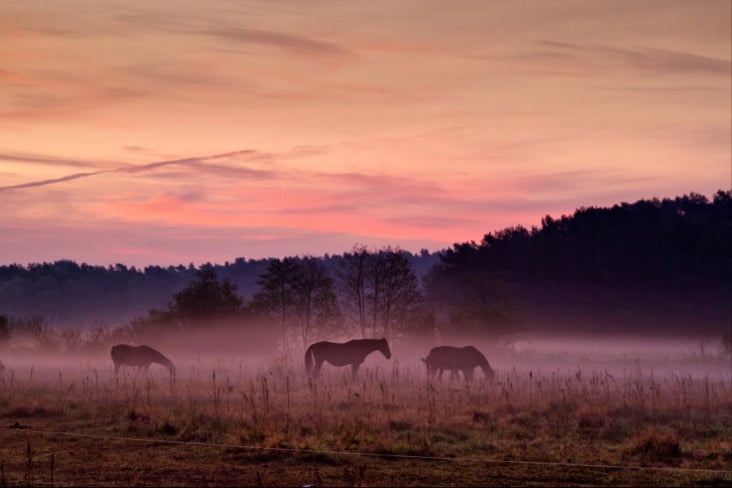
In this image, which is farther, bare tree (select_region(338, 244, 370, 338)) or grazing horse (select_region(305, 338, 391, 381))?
bare tree (select_region(338, 244, 370, 338))

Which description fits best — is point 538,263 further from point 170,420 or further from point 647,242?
point 170,420

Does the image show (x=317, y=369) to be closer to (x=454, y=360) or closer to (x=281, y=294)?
(x=454, y=360)

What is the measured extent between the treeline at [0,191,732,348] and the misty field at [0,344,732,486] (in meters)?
23.6

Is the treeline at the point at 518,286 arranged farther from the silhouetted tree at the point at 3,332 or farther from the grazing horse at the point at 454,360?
the grazing horse at the point at 454,360

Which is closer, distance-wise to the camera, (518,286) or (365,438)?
(365,438)

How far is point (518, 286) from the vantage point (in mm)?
77875

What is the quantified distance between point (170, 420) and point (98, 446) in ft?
8.49

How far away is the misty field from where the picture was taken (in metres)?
13.5

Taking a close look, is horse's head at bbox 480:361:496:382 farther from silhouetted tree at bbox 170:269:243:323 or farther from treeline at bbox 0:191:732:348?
silhouetted tree at bbox 170:269:243:323

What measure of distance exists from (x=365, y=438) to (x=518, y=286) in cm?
6303

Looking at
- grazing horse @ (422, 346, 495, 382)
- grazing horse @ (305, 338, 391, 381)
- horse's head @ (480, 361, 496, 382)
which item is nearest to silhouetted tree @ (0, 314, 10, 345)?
grazing horse @ (305, 338, 391, 381)

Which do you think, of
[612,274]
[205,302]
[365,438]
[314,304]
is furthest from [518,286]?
[365,438]

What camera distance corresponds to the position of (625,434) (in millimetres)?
18562

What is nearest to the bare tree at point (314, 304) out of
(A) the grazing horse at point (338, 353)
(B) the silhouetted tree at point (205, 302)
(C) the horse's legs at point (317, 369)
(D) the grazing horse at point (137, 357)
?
(B) the silhouetted tree at point (205, 302)
